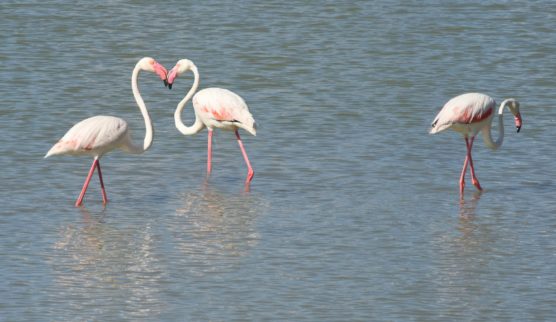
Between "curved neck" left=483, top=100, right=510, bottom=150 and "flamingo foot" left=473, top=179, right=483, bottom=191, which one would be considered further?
"curved neck" left=483, top=100, right=510, bottom=150

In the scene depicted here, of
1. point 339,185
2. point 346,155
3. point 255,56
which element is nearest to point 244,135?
point 346,155

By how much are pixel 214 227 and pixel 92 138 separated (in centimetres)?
143

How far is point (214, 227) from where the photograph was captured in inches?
468

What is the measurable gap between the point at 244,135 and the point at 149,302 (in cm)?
605

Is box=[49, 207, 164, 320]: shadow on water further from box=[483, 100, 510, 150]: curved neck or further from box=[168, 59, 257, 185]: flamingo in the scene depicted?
box=[483, 100, 510, 150]: curved neck

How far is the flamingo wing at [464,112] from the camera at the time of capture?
43.7 ft

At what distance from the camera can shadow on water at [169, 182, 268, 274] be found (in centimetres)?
1079

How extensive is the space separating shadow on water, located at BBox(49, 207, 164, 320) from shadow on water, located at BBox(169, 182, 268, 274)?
0.27 m

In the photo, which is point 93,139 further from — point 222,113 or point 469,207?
point 469,207

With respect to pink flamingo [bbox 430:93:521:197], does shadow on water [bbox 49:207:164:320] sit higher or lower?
lower

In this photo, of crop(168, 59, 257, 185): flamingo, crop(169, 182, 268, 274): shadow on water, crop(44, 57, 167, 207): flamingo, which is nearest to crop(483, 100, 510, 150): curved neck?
crop(168, 59, 257, 185): flamingo

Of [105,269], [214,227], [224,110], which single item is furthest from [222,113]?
[105,269]

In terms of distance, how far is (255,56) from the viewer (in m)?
19.6

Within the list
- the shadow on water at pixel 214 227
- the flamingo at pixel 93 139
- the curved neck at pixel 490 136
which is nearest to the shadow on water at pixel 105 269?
the shadow on water at pixel 214 227
